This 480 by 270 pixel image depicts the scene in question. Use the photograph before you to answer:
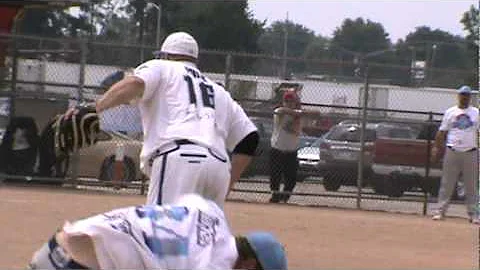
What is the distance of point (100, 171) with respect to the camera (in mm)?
17781

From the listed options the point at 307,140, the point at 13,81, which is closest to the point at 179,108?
the point at 13,81

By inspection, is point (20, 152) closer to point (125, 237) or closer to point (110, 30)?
point (125, 237)

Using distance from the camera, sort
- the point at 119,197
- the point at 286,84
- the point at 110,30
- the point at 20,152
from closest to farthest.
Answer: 1. the point at 119,197
2. the point at 20,152
3. the point at 286,84
4. the point at 110,30

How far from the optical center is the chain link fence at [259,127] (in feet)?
55.8

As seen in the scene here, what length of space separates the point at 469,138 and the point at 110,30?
35.4 m

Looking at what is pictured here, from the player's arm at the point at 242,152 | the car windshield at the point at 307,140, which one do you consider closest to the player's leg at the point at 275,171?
the car windshield at the point at 307,140

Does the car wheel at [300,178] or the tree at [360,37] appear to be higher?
the tree at [360,37]

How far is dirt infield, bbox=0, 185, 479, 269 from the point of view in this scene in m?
9.79

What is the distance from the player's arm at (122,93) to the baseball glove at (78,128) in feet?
0.40

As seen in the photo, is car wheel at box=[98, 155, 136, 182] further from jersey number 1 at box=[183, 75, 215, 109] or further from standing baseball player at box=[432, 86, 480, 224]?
jersey number 1 at box=[183, 75, 215, 109]

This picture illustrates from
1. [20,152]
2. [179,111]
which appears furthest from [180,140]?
[20,152]

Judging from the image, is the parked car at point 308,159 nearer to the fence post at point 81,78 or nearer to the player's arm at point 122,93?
the fence post at point 81,78

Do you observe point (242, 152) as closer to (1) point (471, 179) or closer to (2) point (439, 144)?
(1) point (471, 179)

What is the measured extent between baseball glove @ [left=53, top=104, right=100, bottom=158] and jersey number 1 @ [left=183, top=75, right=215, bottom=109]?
689 mm
